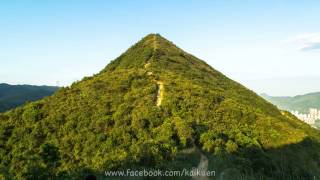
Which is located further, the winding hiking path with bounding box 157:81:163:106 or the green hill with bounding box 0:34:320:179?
the winding hiking path with bounding box 157:81:163:106

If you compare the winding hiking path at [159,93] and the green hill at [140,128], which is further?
the winding hiking path at [159,93]

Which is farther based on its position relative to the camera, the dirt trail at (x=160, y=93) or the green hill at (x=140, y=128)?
the dirt trail at (x=160, y=93)

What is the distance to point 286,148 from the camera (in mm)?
66375

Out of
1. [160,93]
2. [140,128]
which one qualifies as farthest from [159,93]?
[140,128]

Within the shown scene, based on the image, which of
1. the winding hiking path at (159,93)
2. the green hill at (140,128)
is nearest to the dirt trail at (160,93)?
the winding hiking path at (159,93)

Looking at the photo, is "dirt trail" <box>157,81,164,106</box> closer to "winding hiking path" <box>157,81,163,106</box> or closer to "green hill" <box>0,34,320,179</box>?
"winding hiking path" <box>157,81,163,106</box>

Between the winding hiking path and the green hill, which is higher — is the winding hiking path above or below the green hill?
above

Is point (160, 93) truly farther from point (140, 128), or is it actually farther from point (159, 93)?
point (140, 128)

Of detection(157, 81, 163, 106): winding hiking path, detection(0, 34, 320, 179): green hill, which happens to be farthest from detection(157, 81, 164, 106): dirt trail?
detection(0, 34, 320, 179): green hill

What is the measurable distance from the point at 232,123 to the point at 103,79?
1151 inches

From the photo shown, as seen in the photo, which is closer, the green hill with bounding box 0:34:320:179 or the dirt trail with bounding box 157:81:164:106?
the green hill with bounding box 0:34:320:179

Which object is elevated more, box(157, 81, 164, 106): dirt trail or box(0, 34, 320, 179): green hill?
box(157, 81, 164, 106): dirt trail

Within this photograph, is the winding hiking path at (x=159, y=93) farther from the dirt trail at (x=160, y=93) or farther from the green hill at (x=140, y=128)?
the green hill at (x=140, y=128)

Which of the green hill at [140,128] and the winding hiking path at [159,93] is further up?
the winding hiking path at [159,93]
